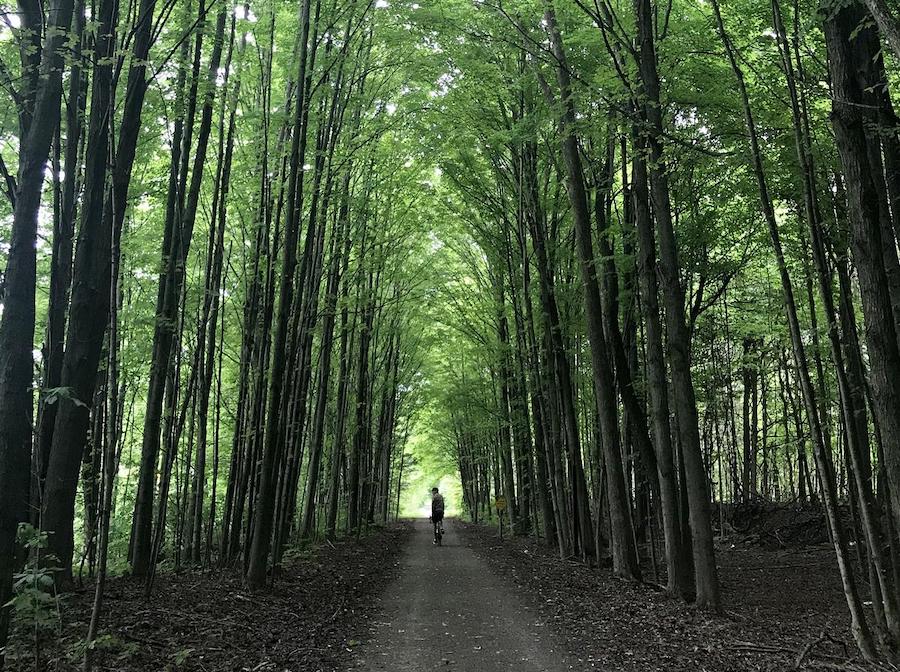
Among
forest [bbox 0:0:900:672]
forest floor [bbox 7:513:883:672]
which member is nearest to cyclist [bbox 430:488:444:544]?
forest [bbox 0:0:900:672]

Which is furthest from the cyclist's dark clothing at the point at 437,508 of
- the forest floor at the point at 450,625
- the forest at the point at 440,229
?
the forest floor at the point at 450,625

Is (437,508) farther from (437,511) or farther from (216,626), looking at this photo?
(216,626)

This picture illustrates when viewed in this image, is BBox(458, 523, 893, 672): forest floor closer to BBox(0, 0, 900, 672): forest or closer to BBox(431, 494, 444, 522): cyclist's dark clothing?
BBox(0, 0, 900, 672): forest

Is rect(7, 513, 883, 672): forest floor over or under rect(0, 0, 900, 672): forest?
under

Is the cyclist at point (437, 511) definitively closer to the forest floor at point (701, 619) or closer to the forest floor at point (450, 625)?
the forest floor at point (701, 619)

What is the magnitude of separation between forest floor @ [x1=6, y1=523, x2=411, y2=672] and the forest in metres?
0.16

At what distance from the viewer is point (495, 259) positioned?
15.8 meters

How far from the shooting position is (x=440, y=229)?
18125 mm

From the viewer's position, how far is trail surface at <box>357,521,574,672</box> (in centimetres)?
550

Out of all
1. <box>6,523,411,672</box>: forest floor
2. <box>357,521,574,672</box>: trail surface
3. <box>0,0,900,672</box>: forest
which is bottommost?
<box>357,521,574,672</box>: trail surface

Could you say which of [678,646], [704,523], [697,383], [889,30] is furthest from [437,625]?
[697,383]

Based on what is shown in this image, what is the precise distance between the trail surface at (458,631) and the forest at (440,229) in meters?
1.20

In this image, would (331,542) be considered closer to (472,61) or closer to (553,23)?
(472,61)

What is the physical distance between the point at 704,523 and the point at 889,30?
19.1ft
